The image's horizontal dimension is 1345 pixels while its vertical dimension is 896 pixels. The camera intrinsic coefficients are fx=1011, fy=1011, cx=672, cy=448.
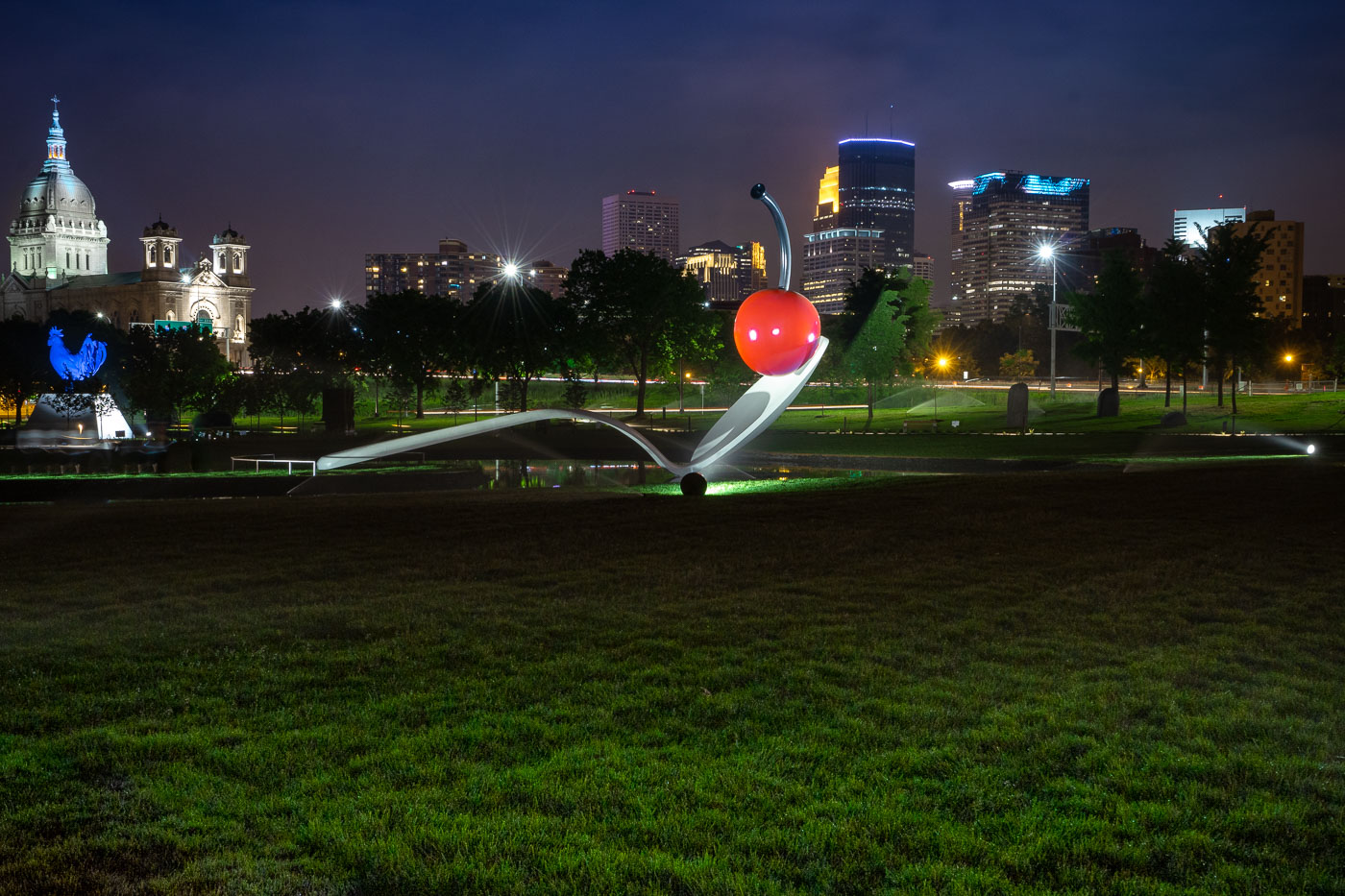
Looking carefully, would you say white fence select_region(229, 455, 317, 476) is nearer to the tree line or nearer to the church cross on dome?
the tree line

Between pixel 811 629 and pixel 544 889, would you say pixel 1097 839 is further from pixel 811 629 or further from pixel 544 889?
pixel 811 629

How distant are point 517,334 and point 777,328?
122 ft

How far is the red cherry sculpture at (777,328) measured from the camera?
20078mm

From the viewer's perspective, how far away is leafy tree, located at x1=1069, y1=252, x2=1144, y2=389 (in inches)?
2098

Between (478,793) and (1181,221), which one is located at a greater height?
(1181,221)

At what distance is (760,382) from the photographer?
72.1ft

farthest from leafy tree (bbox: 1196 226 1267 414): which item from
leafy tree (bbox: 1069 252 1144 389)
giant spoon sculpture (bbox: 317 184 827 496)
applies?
giant spoon sculpture (bbox: 317 184 827 496)

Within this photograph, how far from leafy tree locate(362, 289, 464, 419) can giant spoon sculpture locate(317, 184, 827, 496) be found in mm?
39376

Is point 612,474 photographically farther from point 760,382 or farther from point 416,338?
point 416,338

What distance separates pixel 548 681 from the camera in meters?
6.99

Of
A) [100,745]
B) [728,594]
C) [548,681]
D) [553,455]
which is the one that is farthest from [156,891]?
[553,455]

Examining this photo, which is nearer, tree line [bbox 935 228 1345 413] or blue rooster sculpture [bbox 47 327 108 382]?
tree line [bbox 935 228 1345 413]

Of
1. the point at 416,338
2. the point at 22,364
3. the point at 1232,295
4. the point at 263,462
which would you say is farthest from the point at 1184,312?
the point at 22,364

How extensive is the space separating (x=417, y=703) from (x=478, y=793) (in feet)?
5.13
